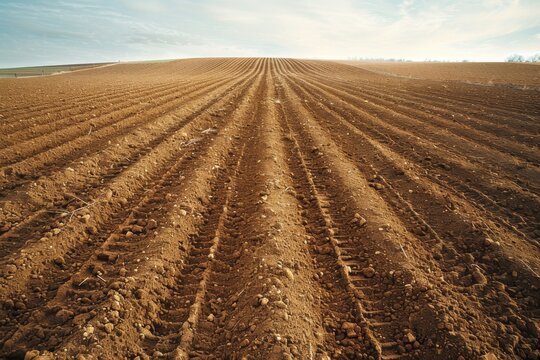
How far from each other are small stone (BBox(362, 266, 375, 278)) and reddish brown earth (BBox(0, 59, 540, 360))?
16mm

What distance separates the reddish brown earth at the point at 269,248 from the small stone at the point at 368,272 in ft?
0.05

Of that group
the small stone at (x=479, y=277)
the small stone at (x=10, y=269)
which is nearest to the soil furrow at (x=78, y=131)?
the small stone at (x=10, y=269)

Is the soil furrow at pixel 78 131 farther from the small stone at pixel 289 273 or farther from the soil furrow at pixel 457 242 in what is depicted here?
the soil furrow at pixel 457 242

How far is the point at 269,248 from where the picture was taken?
11.0 ft

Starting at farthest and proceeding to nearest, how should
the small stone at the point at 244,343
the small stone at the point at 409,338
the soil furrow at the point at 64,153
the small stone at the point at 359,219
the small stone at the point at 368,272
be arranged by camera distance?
the soil furrow at the point at 64,153, the small stone at the point at 359,219, the small stone at the point at 368,272, the small stone at the point at 409,338, the small stone at the point at 244,343

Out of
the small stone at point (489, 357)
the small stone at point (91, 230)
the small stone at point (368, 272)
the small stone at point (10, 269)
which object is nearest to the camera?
the small stone at point (489, 357)

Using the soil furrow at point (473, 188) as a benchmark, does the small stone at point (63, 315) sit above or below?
below

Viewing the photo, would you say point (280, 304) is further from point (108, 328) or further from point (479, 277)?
point (479, 277)

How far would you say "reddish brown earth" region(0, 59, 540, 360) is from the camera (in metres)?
2.39

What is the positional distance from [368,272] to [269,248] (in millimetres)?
1160

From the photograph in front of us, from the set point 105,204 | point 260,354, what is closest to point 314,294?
point 260,354

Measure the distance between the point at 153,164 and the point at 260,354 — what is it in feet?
16.1

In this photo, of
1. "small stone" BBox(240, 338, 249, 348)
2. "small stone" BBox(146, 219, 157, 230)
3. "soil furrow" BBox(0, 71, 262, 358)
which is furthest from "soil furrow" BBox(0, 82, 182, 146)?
"small stone" BBox(240, 338, 249, 348)

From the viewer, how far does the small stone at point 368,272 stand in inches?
121
